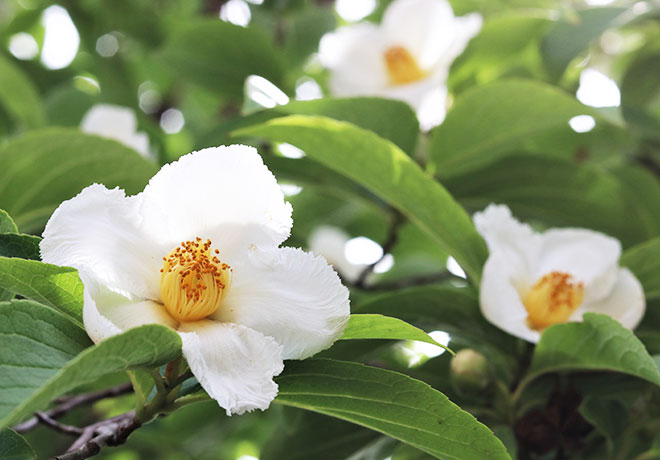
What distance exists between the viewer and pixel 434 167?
1441 mm

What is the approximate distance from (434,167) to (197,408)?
80cm

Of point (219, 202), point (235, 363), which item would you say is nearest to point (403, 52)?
point (219, 202)

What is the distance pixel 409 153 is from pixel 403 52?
0.47 m

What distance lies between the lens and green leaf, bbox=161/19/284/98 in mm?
1848

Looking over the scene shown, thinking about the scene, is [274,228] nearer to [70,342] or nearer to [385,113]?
[70,342]

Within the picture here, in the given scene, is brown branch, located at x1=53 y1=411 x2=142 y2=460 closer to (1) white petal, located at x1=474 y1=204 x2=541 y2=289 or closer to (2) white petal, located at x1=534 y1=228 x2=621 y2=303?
(1) white petal, located at x1=474 y1=204 x2=541 y2=289

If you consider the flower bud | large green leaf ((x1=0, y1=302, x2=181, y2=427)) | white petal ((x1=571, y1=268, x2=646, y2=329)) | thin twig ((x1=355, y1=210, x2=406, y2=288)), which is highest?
large green leaf ((x1=0, y1=302, x2=181, y2=427))

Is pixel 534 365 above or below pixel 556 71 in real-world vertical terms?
below

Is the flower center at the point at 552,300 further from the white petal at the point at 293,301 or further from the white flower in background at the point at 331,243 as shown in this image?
the white flower in background at the point at 331,243

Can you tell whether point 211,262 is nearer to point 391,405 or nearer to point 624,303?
point 391,405

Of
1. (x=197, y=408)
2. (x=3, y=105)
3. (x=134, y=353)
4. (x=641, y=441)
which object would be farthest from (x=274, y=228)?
(x=3, y=105)

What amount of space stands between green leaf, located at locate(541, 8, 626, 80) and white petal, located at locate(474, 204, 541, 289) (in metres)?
0.67

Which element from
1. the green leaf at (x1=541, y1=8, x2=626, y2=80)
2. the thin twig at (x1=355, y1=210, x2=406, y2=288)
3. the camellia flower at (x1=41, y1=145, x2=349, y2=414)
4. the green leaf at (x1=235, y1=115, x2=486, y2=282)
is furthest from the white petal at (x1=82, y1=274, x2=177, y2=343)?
the green leaf at (x1=541, y1=8, x2=626, y2=80)

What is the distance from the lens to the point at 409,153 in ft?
4.58
